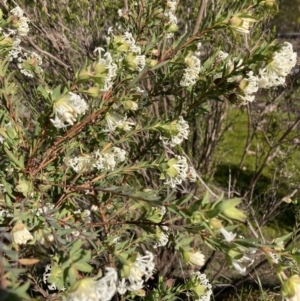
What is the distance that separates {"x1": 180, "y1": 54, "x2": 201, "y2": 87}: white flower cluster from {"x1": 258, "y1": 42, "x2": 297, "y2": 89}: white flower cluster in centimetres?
28

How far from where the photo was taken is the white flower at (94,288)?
0.67 metres

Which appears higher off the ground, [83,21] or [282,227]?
[83,21]

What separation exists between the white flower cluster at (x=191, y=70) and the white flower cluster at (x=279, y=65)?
28cm

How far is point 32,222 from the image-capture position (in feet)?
3.06

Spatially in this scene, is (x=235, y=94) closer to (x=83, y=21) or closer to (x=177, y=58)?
(x=177, y=58)

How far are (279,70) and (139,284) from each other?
544mm

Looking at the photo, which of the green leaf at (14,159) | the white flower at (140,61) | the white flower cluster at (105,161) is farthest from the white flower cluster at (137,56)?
the green leaf at (14,159)

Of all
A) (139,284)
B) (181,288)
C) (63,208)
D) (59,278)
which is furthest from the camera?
(181,288)

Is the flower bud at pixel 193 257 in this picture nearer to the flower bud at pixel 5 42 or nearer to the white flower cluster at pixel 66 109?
the white flower cluster at pixel 66 109

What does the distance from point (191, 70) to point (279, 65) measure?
358mm

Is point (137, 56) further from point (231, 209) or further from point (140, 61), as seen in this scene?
point (231, 209)

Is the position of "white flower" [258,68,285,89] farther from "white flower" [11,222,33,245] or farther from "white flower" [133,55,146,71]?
"white flower" [11,222,33,245]

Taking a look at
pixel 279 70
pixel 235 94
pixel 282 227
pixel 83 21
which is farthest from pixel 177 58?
pixel 282 227

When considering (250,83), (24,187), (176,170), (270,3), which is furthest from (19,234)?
(270,3)
